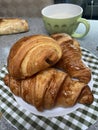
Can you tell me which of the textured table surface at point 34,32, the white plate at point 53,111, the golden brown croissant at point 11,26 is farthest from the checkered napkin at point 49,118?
the golden brown croissant at point 11,26

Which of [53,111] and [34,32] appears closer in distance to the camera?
[53,111]

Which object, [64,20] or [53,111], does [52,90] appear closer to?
[53,111]

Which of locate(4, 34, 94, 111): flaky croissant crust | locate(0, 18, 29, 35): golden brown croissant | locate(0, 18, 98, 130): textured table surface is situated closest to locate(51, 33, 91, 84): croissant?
locate(4, 34, 94, 111): flaky croissant crust

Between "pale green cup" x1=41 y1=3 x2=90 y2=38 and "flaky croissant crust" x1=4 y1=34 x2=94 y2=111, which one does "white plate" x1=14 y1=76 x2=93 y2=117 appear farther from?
"pale green cup" x1=41 y1=3 x2=90 y2=38

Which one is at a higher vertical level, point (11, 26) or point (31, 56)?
point (31, 56)

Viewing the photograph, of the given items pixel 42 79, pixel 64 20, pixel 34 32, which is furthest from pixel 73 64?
pixel 34 32

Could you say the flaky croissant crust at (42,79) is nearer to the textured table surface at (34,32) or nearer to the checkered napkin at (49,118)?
the checkered napkin at (49,118)
